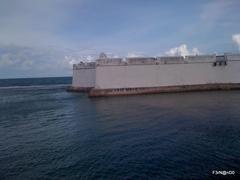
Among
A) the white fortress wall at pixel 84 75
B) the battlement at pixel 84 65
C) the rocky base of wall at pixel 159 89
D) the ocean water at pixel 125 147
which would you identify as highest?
the battlement at pixel 84 65

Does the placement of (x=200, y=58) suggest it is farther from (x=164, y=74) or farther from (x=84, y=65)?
(x=84, y=65)

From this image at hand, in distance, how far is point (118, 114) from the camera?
2578 centimetres

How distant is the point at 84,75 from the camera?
58312 mm

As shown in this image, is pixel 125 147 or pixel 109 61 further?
pixel 109 61

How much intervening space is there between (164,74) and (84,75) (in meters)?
21.2

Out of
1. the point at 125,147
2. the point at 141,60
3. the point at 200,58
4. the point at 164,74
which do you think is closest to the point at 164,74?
the point at 164,74

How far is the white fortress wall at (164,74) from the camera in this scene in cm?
4588

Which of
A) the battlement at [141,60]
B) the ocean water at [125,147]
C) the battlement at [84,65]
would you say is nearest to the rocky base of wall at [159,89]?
the battlement at [141,60]

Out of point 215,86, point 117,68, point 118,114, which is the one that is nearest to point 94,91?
point 117,68

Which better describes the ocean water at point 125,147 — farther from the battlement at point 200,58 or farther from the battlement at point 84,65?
the battlement at point 84,65

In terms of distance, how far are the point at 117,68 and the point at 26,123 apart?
82.2 ft

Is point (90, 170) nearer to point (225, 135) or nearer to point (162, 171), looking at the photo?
point (162, 171)

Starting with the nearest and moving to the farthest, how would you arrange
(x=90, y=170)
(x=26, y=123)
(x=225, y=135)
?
1. (x=90, y=170)
2. (x=225, y=135)
3. (x=26, y=123)

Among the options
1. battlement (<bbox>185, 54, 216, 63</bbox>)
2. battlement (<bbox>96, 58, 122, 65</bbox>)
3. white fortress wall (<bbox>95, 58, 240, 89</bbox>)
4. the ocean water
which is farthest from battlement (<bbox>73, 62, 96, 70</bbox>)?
the ocean water
